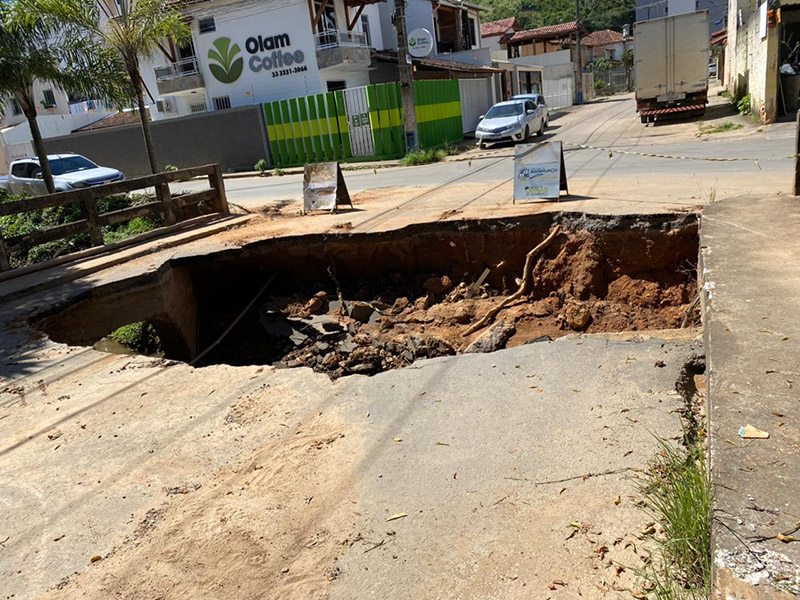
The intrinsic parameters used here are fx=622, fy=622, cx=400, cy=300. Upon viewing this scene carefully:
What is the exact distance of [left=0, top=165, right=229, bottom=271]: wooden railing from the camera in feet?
30.1

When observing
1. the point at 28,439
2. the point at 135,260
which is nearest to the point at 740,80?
the point at 135,260

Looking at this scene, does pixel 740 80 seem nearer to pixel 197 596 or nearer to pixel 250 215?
pixel 250 215

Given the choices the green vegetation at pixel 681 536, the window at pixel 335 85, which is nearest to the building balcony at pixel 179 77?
the window at pixel 335 85

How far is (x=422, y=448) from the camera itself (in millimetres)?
4020

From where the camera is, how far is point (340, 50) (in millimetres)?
27031

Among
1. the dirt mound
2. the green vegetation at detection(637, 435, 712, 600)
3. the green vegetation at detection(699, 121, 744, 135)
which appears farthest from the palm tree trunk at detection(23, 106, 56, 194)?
the green vegetation at detection(699, 121, 744, 135)

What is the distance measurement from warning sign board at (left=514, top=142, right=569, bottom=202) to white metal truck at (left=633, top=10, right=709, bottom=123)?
52.5 ft

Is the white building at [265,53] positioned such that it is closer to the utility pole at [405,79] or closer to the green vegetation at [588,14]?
the utility pole at [405,79]

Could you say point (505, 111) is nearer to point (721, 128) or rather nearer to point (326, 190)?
point (721, 128)

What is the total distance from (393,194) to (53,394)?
9.55 m

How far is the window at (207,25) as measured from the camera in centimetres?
2875

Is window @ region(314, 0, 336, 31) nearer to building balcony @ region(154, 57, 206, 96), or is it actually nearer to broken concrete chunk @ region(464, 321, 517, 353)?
building balcony @ region(154, 57, 206, 96)

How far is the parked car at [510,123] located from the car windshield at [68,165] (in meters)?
13.1

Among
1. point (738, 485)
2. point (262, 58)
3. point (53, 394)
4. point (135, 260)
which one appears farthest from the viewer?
point (262, 58)
